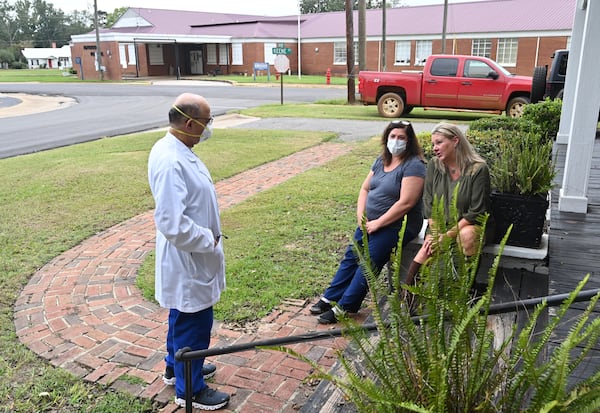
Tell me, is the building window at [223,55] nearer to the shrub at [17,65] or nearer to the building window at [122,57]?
the building window at [122,57]

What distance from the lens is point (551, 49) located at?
1335 inches

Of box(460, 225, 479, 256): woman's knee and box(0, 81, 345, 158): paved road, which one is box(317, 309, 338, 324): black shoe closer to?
box(460, 225, 479, 256): woman's knee

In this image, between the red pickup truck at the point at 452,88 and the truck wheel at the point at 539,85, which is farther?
the red pickup truck at the point at 452,88

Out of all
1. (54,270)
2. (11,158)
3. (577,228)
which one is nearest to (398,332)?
(577,228)

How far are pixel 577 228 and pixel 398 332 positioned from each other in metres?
3.52

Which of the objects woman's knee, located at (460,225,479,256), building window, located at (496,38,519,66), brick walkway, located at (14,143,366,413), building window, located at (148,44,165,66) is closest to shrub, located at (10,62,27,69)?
building window, located at (148,44,165,66)

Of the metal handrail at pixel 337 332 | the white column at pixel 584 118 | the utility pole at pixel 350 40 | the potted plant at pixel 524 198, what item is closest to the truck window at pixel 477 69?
the utility pole at pixel 350 40

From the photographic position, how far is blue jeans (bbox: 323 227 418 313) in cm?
411

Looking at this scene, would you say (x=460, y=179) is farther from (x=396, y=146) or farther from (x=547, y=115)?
(x=547, y=115)

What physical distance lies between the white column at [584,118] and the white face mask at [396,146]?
6.31ft

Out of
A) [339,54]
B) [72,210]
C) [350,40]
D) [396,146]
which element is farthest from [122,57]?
[396,146]

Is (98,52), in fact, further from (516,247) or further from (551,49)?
(516,247)

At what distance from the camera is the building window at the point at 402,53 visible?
39781 millimetres

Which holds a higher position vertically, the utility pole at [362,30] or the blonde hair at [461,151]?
the utility pole at [362,30]
